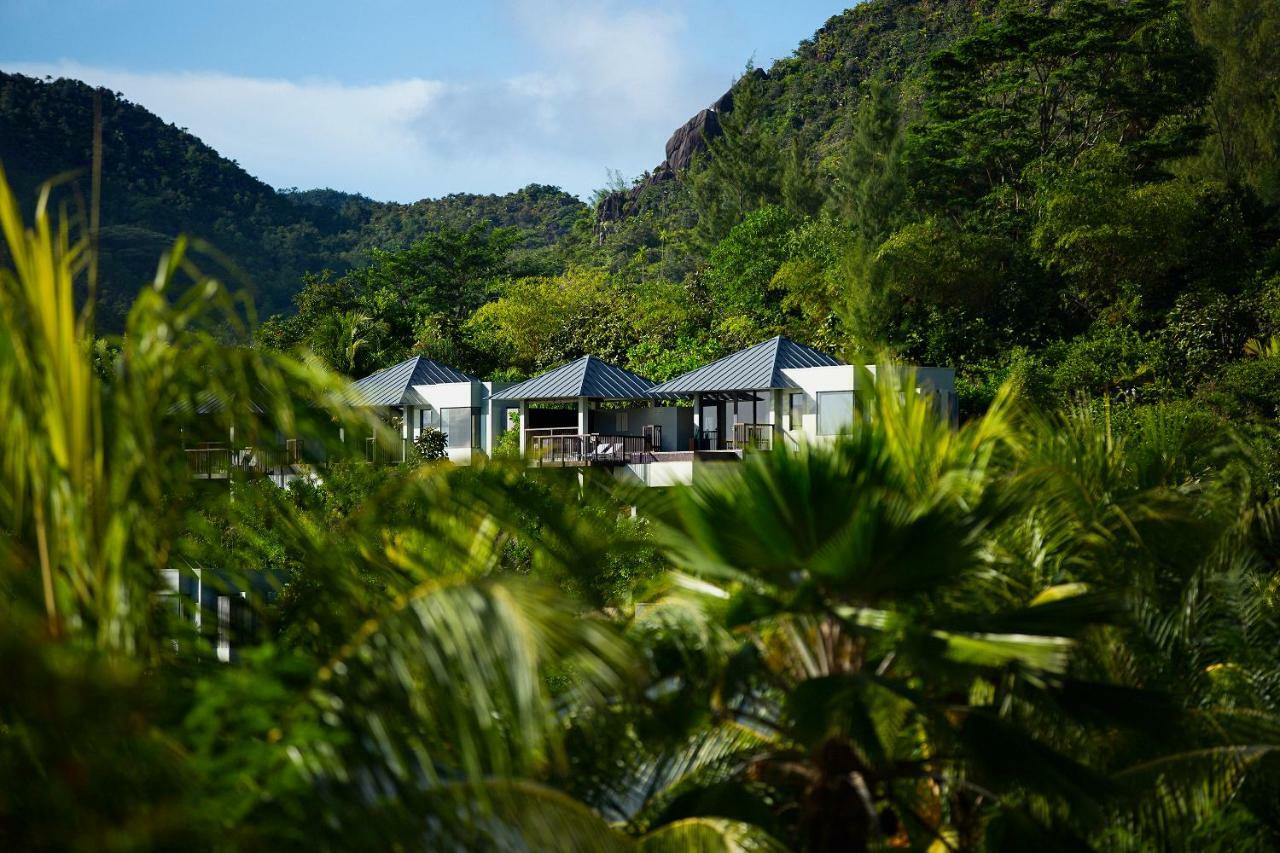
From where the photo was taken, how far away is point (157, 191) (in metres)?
73.3

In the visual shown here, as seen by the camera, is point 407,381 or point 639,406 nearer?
point 407,381

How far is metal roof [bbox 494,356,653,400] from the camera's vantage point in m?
30.5

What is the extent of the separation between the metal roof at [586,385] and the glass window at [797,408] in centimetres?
377

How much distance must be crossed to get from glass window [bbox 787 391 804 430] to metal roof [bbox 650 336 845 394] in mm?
771

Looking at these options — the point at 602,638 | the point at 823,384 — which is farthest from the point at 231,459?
the point at 823,384

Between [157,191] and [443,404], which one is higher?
[157,191]

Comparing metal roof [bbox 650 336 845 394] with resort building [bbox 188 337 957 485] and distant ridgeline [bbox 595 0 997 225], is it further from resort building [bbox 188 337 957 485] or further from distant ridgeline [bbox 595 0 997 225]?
distant ridgeline [bbox 595 0 997 225]

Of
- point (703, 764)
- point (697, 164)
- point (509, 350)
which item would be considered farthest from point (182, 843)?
point (697, 164)

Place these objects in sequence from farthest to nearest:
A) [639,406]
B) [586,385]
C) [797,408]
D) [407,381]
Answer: [639,406], [407,381], [586,385], [797,408]

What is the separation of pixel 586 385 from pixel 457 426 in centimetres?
559

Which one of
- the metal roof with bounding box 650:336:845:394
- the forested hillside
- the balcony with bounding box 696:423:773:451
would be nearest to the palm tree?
the forested hillside

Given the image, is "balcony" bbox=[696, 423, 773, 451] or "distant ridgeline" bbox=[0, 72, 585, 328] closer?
"balcony" bbox=[696, 423, 773, 451]

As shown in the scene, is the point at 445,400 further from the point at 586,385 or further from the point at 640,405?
the point at 586,385

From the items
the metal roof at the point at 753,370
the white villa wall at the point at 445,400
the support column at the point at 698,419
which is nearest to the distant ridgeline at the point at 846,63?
the support column at the point at 698,419
